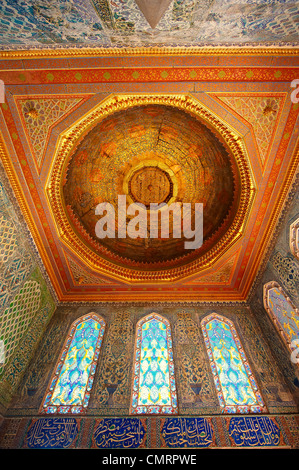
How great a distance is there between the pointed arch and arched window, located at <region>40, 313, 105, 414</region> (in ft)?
14.7

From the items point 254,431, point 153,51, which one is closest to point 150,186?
point 153,51

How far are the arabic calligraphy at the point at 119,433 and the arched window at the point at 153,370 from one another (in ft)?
0.73

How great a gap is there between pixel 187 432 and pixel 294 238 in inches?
152

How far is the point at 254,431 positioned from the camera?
360 cm

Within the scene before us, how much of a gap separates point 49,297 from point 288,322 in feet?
17.7

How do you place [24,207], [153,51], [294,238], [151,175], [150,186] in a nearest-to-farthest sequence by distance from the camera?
A: [153,51] < [294,238] < [24,207] < [151,175] < [150,186]

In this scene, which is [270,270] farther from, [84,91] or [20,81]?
[20,81]

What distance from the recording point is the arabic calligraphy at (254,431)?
3467 millimetres

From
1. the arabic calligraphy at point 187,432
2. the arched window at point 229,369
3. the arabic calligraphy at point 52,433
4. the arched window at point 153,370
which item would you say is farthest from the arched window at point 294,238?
the arabic calligraphy at point 52,433

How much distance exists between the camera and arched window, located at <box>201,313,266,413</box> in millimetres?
4008

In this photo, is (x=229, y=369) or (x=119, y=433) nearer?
(x=119, y=433)

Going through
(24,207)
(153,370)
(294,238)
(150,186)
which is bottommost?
(153,370)

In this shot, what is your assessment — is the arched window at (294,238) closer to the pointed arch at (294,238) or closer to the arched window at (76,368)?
the pointed arch at (294,238)

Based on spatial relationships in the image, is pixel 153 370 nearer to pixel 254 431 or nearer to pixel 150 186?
pixel 254 431
